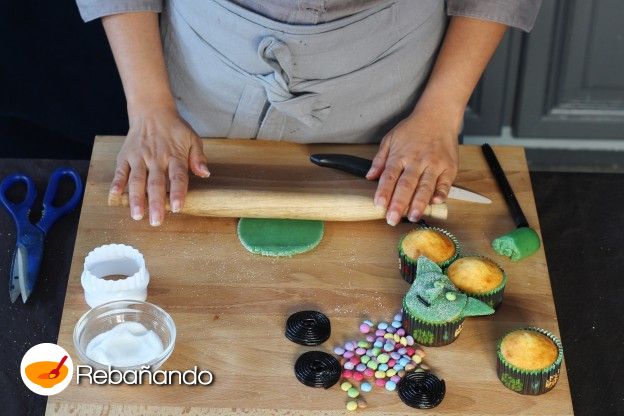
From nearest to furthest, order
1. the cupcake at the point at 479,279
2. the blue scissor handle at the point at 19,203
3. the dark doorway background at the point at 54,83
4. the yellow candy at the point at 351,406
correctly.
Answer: the yellow candy at the point at 351,406 → the cupcake at the point at 479,279 → the blue scissor handle at the point at 19,203 → the dark doorway background at the point at 54,83

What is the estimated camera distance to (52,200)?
4.49 feet

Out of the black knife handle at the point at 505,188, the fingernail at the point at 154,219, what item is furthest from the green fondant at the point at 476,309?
the fingernail at the point at 154,219

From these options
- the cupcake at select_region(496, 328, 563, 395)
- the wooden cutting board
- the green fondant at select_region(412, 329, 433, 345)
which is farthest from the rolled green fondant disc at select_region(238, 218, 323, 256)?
the cupcake at select_region(496, 328, 563, 395)

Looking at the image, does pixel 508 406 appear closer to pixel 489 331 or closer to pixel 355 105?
pixel 489 331

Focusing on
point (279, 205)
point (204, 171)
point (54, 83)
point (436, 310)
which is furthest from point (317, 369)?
point (54, 83)

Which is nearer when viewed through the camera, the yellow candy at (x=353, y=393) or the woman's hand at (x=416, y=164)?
the yellow candy at (x=353, y=393)

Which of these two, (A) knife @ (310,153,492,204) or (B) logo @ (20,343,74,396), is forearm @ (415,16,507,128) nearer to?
(A) knife @ (310,153,492,204)

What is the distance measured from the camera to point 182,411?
1.00 meters

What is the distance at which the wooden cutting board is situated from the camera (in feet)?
3.32

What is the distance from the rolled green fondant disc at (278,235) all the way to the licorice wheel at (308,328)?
13 cm

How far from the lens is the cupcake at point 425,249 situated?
115 cm

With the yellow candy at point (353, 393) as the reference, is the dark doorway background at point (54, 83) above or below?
below

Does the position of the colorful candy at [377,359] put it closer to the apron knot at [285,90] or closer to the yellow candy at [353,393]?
the yellow candy at [353,393]

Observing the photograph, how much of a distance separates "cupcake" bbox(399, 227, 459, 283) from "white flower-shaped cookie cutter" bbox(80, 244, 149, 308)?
1.11ft
